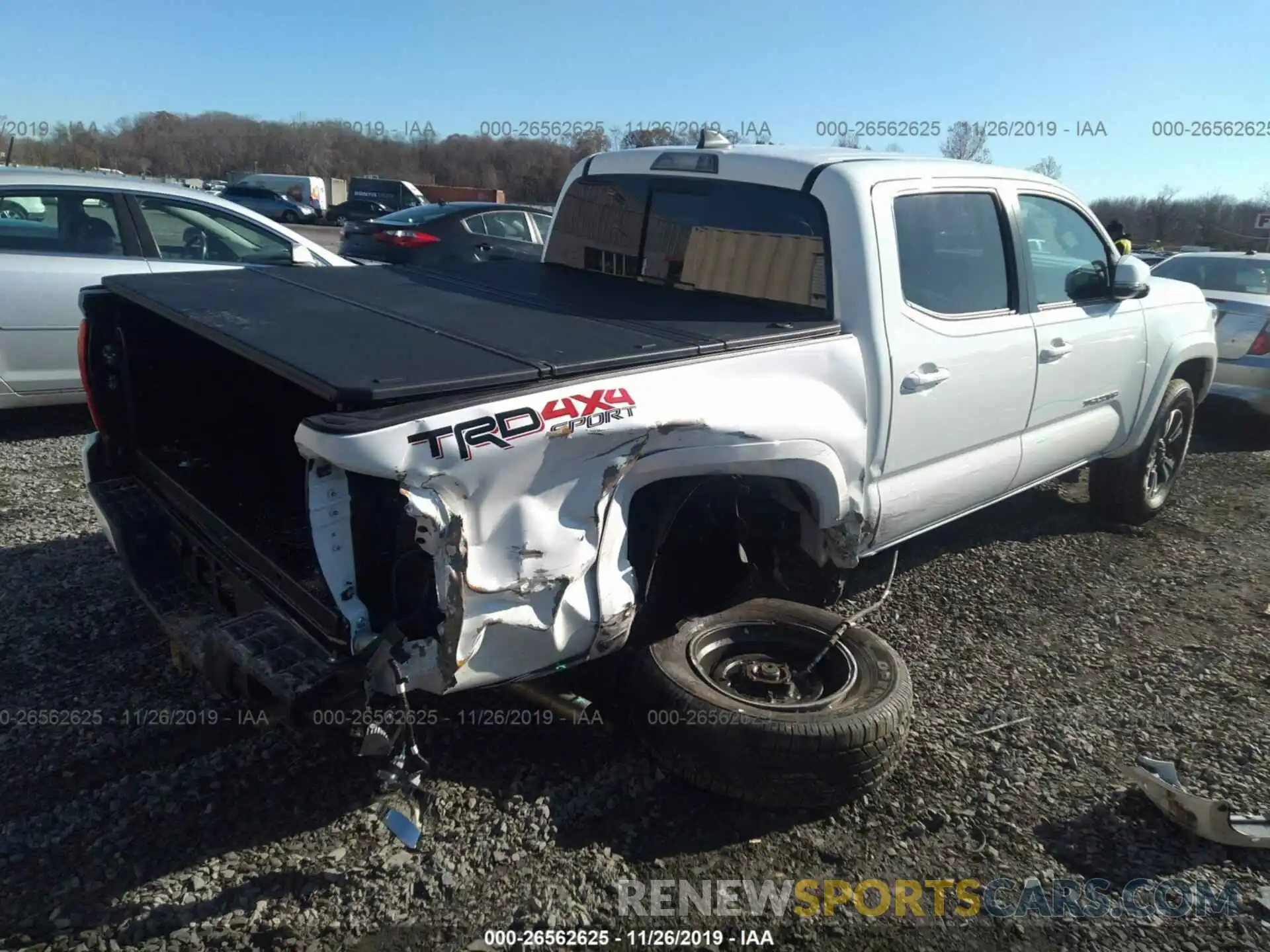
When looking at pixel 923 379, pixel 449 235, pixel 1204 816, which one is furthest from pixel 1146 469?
pixel 449 235

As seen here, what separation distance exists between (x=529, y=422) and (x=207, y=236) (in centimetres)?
520

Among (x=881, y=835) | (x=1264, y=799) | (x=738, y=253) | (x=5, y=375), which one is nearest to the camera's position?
(x=881, y=835)

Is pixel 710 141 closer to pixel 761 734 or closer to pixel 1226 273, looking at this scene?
pixel 761 734

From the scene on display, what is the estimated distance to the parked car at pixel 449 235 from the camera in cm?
1125

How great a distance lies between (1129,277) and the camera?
4.40 m

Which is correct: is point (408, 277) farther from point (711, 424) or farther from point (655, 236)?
point (711, 424)

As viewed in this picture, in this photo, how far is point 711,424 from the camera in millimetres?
2570

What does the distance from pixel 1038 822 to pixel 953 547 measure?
2347 millimetres

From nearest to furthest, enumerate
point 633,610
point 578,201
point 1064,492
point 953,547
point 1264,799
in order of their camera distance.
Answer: point 633,610 → point 1264,799 → point 578,201 → point 953,547 → point 1064,492

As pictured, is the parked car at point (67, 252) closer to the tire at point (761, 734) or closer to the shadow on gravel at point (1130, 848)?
the tire at point (761, 734)

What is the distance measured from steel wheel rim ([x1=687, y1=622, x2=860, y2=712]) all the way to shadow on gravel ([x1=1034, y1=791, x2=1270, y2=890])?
0.78 metres

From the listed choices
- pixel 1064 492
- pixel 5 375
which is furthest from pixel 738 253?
pixel 5 375

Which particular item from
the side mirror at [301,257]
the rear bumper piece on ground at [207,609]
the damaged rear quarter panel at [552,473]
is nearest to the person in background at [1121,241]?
the damaged rear quarter panel at [552,473]

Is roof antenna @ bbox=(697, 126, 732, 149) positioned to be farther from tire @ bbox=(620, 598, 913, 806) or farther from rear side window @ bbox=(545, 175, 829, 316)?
tire @ bbox=(620, 598, 913, 806)
